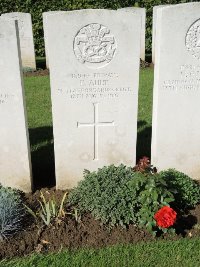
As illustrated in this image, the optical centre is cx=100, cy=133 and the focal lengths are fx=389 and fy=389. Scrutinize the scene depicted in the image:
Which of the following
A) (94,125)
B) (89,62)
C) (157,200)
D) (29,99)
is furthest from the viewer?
(29,99)

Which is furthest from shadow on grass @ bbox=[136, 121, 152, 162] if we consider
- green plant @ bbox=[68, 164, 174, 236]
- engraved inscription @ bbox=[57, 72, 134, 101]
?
green plant @ bbox=[68, 164, 174, 236]

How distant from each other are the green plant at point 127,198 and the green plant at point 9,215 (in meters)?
0.68

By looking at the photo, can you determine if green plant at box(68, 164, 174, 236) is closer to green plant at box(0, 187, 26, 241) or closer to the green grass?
the green grass

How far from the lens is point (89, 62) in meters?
4.29

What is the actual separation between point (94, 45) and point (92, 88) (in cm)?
48

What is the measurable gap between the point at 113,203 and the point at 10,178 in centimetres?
148

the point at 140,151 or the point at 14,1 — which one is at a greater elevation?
the point at 14,1

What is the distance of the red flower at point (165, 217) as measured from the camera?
357 centimetres

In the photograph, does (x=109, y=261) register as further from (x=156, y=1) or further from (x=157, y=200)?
(x=156, y=1)

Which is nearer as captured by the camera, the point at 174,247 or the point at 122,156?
the point at 174,247

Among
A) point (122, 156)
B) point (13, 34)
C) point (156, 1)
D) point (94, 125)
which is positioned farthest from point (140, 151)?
point (156, 1)

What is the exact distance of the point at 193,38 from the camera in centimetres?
434

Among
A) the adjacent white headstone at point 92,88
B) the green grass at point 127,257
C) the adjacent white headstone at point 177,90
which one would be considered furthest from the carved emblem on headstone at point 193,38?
the green grass at point 127,257

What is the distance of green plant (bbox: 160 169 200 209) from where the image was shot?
169 inches
